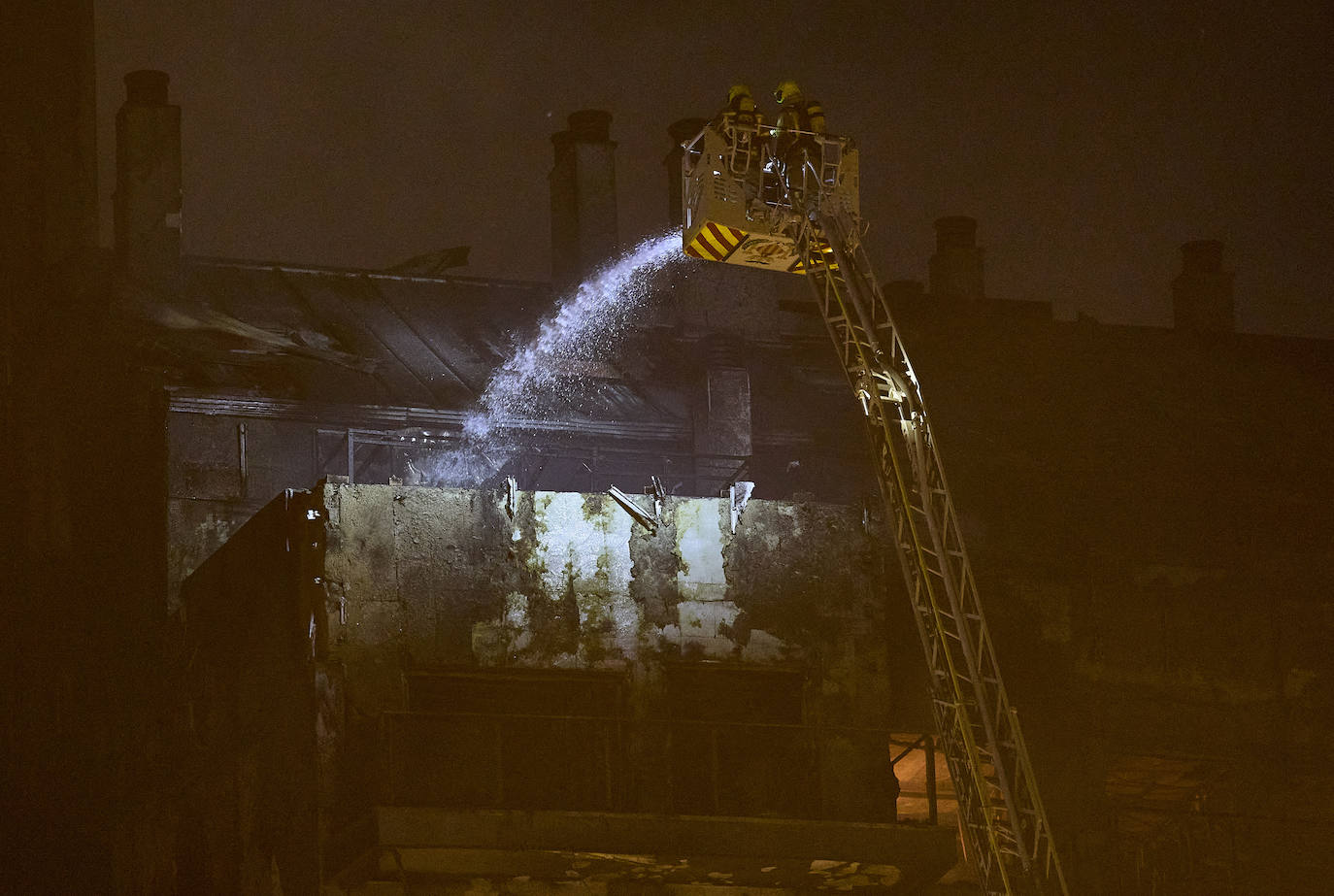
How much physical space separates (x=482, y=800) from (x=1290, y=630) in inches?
425

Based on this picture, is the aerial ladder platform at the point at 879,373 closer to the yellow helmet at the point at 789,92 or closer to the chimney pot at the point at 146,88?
the yellow helmet at the point at 789,92

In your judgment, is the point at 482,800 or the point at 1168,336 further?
the point at 1168,336

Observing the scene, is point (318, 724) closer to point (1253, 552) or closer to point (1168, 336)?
point (1253, 552)

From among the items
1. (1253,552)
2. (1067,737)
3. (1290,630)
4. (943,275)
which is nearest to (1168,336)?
(943,275)

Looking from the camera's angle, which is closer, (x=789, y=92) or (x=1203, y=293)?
(x=789, y=92)

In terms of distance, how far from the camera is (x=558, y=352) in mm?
25516

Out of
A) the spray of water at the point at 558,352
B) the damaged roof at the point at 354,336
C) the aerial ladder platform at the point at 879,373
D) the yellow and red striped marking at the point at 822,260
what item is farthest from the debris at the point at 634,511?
the damaged roof at the point at 354,336

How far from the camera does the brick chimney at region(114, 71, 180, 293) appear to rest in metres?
24.2

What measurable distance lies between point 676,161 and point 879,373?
12034 mm

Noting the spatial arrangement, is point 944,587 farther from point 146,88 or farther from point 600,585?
point 146,88

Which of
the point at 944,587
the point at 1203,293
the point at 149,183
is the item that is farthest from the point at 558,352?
the point at 1203,293

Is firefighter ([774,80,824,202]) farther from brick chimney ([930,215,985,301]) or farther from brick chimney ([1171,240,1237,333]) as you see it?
brick chimney ([1171,240,1237,333])

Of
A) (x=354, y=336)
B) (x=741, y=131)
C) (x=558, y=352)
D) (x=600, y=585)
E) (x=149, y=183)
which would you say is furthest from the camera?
(x=558, y=352)

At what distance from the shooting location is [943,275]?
100 feet
